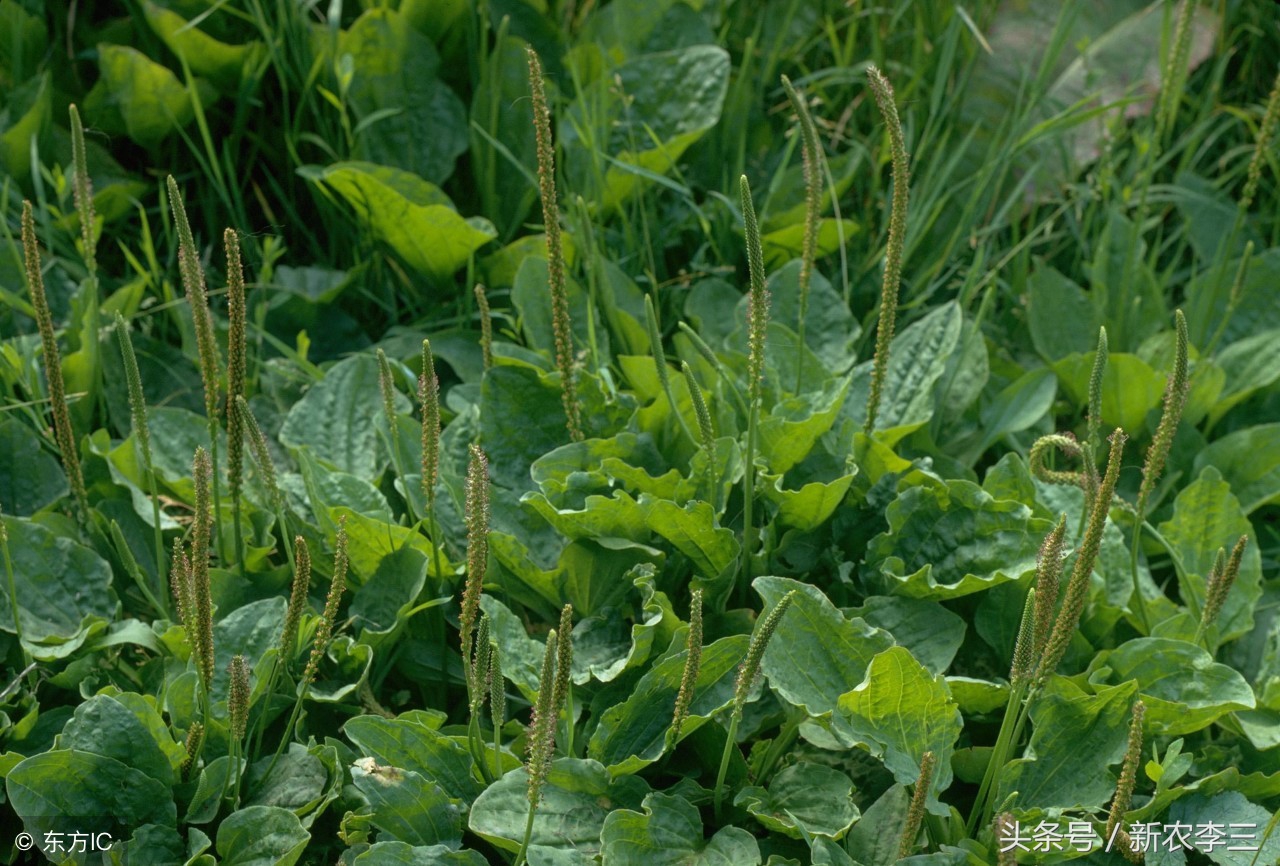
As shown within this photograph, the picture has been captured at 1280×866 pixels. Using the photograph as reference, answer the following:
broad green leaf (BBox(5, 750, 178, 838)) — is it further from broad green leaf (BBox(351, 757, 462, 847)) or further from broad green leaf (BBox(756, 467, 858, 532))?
broad green leaf (BBox(756, 467, 858, 532))

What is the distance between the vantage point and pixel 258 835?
1840mm

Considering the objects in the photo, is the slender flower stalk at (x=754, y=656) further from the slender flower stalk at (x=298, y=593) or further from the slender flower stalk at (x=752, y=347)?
the slender flower stalk at (x=298, y=593)

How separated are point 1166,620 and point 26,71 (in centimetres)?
266

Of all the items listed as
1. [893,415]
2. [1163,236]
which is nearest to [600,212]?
[893,415]

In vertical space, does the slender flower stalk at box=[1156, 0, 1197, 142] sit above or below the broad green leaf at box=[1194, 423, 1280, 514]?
above

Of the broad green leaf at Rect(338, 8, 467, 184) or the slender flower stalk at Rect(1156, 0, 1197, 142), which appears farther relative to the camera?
the broad green leaf at Rect(338, 8, 467, 184)

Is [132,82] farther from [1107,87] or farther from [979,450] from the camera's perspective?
[1107,87]

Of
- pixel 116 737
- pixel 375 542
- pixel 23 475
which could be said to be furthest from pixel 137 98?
pixel 116 737

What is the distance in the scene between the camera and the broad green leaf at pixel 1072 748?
190cm

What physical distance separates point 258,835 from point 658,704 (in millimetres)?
568

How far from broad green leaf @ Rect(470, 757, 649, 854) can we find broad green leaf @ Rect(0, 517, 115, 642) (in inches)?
29.9

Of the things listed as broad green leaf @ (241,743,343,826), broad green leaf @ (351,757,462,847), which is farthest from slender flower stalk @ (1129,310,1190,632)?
broad green leaf @ (241,743,343,826)

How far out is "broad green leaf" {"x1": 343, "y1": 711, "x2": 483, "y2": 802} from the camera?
1.88 metres

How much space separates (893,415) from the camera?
8.20 feet
